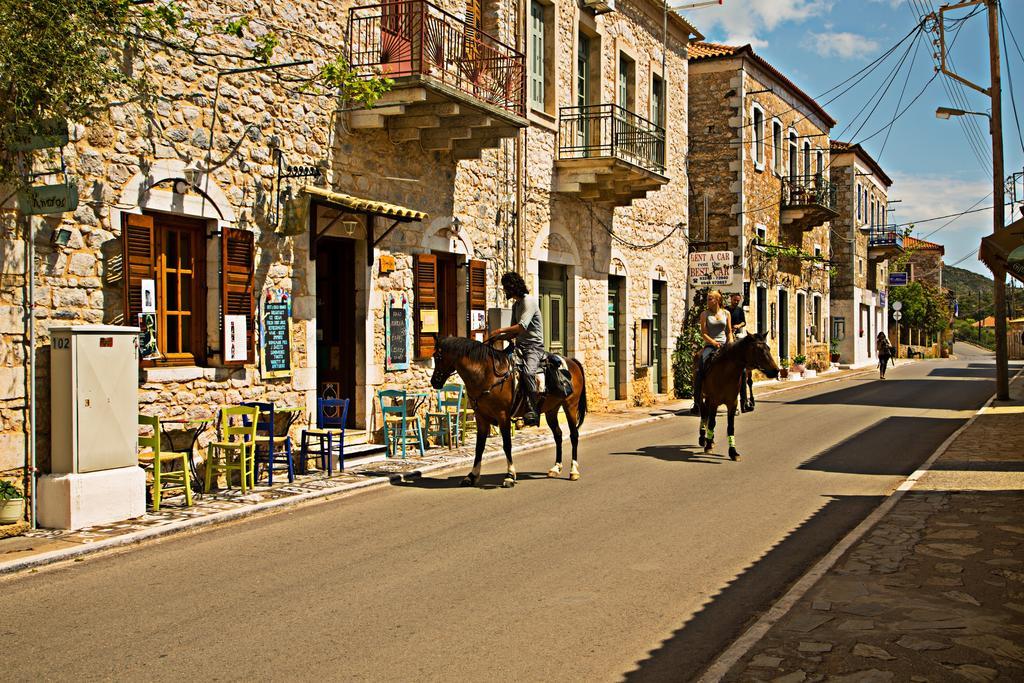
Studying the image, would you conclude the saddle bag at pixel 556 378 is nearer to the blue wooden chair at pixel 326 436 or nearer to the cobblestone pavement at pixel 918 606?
Result: the blue wooden chair at pixel 326 436

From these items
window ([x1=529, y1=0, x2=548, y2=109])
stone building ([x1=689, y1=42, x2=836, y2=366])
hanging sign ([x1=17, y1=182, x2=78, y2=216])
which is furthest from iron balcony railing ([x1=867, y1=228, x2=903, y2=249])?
hanging sign ([x1=17, y1=182, x2=78, y2=216])

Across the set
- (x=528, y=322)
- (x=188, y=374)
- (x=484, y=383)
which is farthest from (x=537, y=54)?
(x=188, y=374)

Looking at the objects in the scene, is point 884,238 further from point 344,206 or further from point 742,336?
point 344,206

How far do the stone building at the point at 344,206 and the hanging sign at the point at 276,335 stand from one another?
35 mm

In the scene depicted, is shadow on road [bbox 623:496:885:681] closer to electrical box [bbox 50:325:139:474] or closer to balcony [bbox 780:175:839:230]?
electrical box [bbox 50:325:139:474]

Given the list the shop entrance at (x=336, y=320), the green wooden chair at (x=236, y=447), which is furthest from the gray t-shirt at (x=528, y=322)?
the shop entrance at (x=336, y=320)

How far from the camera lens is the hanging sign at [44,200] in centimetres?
761

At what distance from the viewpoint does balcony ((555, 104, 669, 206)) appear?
18125 mm

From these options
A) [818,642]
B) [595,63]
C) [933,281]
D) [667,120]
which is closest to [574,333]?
[595,63]

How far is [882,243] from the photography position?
49.6m

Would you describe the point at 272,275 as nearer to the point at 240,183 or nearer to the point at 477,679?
the point at 240,183

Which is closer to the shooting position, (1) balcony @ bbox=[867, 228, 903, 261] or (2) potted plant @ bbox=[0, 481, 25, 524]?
(2) potted plant @ bbox=[0, 481, 25, 524]

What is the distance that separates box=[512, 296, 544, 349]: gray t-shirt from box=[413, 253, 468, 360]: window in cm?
327

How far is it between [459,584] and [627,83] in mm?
17195
